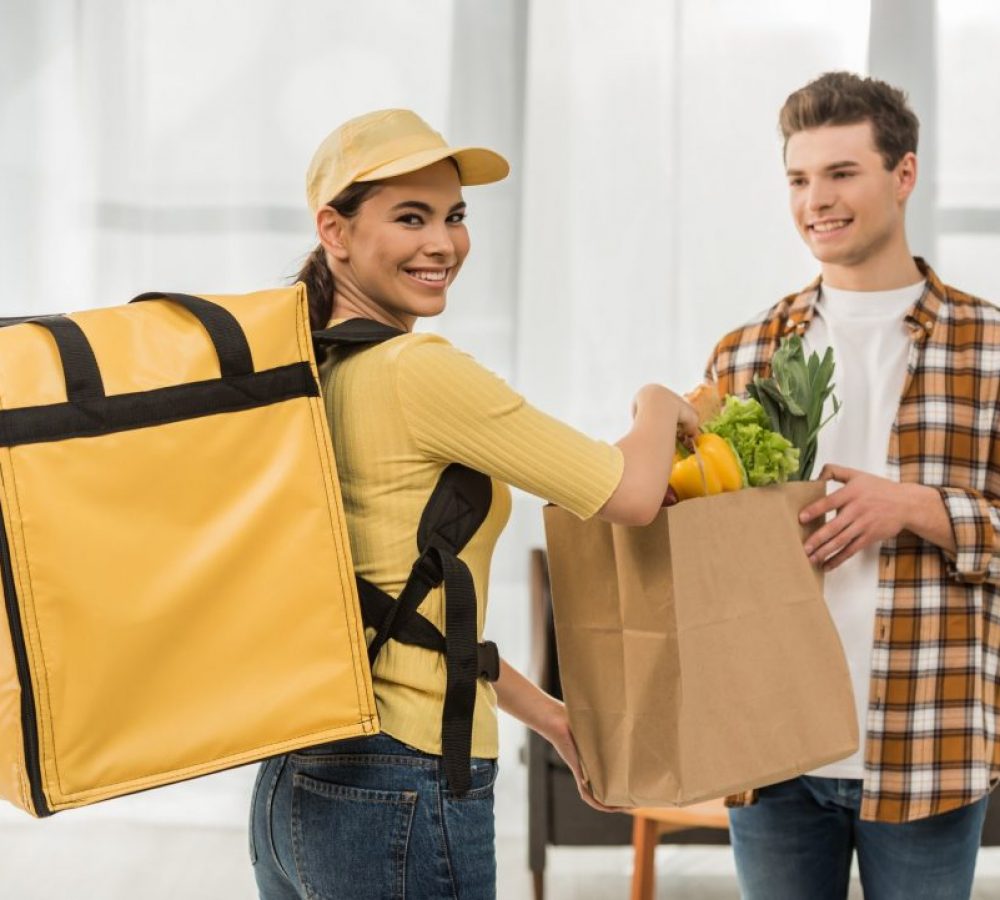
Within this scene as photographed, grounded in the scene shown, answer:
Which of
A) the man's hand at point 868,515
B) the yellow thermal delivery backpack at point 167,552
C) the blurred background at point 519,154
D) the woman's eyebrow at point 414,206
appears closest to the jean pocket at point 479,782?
the yellow thermal delivery backpack at point 167,552

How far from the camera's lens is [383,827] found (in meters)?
1.26

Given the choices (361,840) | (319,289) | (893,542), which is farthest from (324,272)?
(893,542)

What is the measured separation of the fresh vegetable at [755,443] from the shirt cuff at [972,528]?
338mm

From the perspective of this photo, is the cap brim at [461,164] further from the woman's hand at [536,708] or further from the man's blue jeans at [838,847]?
the man's blue jeans at [838,847]

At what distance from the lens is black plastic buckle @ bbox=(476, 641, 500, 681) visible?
1341 millimetres

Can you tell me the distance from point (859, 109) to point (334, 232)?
2.98 ft

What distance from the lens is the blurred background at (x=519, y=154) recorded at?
392 cm

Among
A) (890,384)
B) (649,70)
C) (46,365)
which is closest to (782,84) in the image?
(649,70)

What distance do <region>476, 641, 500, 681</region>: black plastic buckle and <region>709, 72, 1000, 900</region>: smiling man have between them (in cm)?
55

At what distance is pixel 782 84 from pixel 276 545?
3.16 metres

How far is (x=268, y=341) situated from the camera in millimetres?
1205

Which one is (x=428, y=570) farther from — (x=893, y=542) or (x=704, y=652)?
(x=893, y=542)

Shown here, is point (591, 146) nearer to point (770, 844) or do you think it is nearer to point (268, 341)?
point (770, 844)

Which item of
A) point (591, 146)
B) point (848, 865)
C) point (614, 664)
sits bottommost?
point (848, 865)
